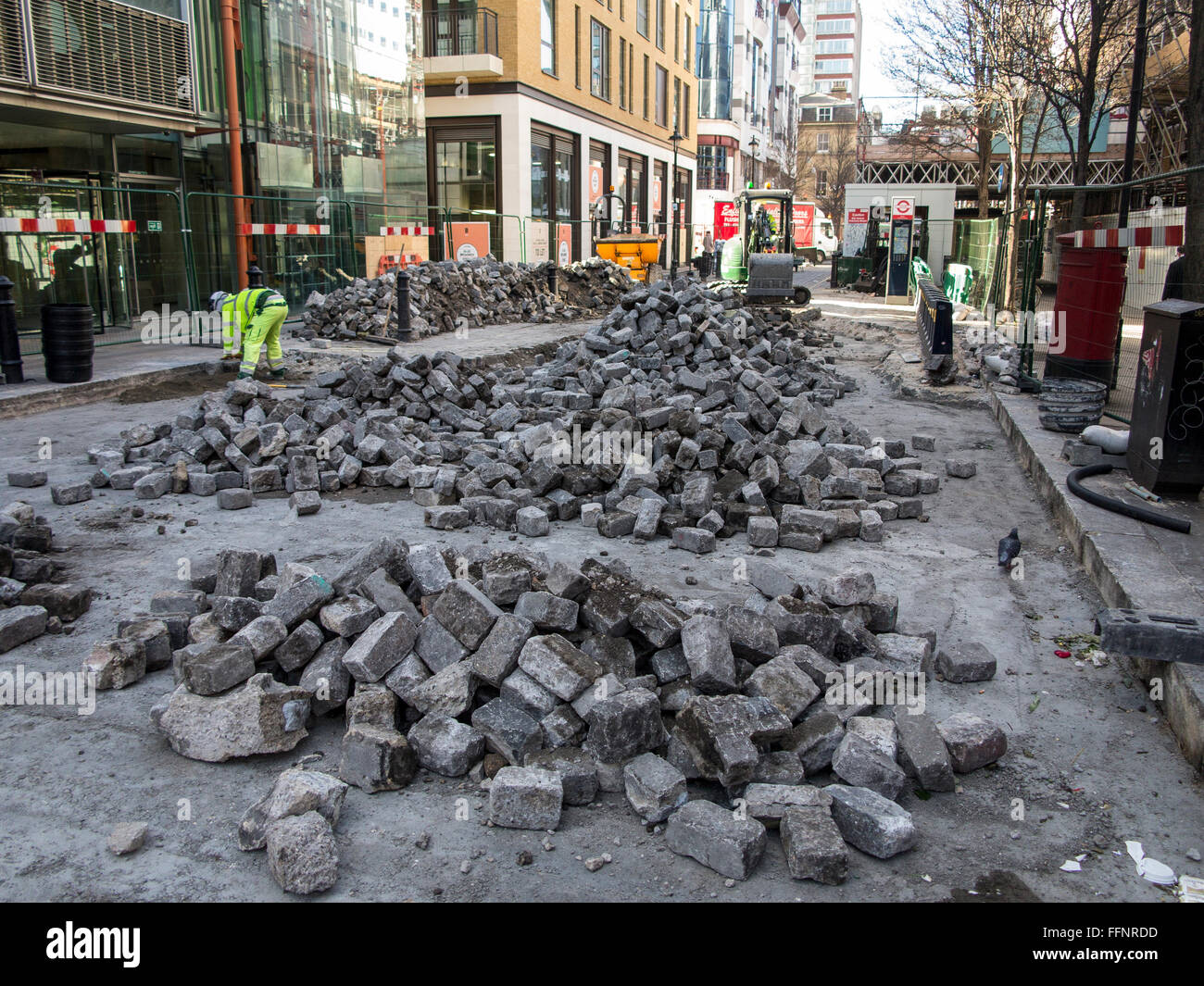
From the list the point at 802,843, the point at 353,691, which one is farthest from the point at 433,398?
the point at 802,843

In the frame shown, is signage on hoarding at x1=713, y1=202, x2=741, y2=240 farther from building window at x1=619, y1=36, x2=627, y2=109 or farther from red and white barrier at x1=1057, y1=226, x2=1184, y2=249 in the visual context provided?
red and white barrier at x1=1057, y1=226, x2=1184, y2=249

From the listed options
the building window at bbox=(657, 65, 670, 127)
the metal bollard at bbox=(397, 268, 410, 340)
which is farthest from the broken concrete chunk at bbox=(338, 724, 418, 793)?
the building window at bbox=(657, 65, 670, 127)

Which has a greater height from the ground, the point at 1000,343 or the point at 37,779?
the point at 1000,343

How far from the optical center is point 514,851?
3.29 metres

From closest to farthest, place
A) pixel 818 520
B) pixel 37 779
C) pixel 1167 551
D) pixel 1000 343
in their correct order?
pixel 37 779 → pixel 1167 551 → pixel 818 520 → pixel 1000 343

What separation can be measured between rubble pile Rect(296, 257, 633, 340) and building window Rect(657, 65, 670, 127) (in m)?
24.3

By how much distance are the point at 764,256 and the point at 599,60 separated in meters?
20.9

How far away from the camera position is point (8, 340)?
11242mm

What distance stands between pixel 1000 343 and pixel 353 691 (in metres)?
15.1

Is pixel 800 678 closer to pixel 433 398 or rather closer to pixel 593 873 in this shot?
pixel 593 873

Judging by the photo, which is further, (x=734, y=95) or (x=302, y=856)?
(x=734, y=95)

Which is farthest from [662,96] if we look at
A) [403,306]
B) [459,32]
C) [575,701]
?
[575,701]

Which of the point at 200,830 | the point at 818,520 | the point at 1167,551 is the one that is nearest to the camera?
the point at 200,830

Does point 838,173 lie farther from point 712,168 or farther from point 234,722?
point 234,722
